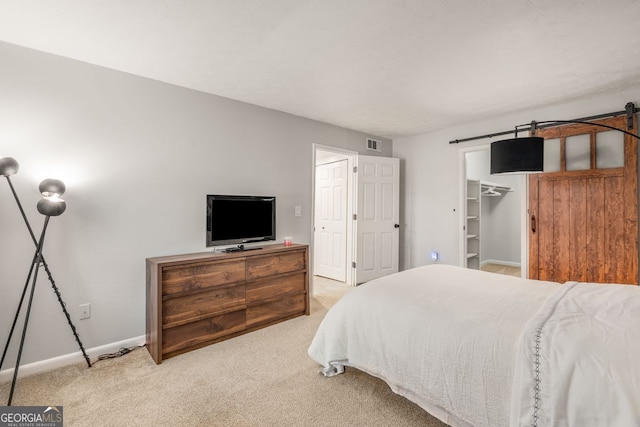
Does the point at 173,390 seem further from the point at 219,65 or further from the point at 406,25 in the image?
the point at 406,25

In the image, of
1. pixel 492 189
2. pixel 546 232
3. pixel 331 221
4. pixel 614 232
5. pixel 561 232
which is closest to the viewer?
pixel 614 232

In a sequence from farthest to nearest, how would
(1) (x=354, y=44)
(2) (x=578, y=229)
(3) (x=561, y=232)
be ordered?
1. (3) (x=561, y=232)
2. (2) (x=578, y=229)
3. (1) (x=354, y=44)

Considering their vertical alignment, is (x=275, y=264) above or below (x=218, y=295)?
above

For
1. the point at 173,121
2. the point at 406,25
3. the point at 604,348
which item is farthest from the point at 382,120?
the point at 604,348

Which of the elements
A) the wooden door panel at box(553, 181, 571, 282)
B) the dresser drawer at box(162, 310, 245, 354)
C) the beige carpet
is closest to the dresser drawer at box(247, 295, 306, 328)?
the dresser drawer at box(162, 310, 245, 354)

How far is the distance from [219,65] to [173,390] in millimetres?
2553

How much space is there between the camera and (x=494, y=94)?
10.2 ft

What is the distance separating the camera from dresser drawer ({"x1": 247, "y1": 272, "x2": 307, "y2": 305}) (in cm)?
295

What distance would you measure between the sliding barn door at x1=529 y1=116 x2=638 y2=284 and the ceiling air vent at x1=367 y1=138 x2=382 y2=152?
2.21 meters

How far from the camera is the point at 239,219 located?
307 cm

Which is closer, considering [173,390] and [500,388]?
[500,388]

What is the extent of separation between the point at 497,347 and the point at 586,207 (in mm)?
2839

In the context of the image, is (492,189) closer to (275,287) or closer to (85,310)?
(275,287)

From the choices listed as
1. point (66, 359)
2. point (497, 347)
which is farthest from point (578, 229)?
point (66, 359)
